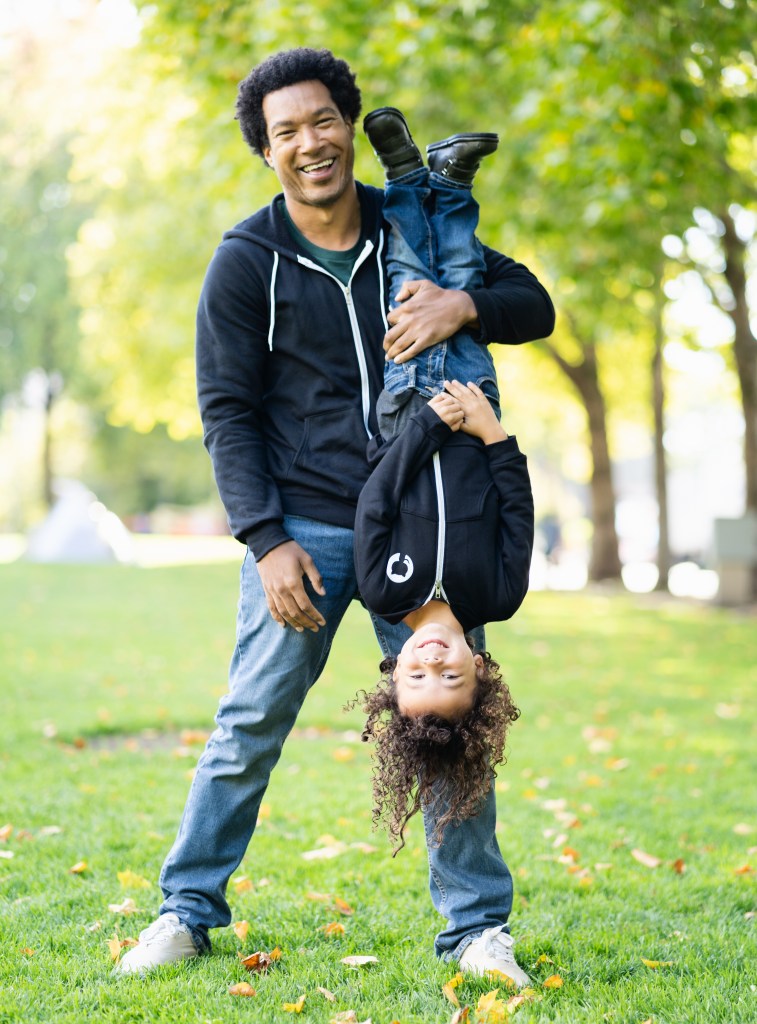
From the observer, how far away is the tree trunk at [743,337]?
15727mm

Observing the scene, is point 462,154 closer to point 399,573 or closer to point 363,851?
point 399,573

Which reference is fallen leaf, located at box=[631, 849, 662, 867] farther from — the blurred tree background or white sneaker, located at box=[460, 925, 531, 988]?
the blurred tree background

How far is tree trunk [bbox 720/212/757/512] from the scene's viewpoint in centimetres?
1573

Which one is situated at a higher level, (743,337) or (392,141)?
(743,337)

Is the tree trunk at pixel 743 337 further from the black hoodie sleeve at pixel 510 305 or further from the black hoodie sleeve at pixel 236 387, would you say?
the black hoodie sleeve at pixel 236 387

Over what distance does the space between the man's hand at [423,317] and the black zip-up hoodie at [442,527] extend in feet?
0.67

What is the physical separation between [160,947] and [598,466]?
19.2 metres

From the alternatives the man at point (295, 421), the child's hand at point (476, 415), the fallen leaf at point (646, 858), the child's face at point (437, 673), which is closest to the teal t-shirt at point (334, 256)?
the man at point (295, 421)

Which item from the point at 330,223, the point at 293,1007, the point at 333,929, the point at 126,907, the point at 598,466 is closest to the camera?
the point at 293,1007


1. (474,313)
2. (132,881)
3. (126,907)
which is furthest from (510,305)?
(132,881)

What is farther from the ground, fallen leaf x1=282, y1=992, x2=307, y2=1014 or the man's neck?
the man's neck

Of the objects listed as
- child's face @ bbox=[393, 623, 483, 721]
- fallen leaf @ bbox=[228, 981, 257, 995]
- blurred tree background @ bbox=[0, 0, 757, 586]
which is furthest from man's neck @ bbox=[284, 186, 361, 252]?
blurred tree background @ bbox=[0, 0, 757, 586]

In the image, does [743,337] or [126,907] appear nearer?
[126,907]

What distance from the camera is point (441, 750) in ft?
10.7
